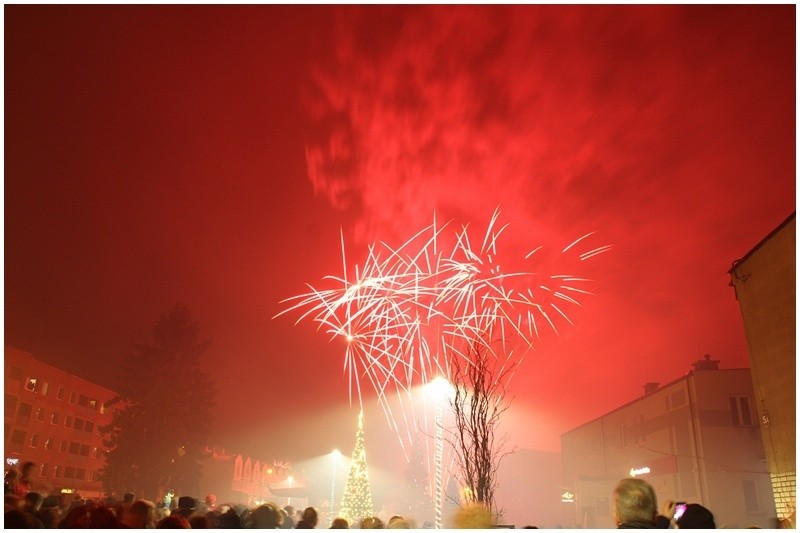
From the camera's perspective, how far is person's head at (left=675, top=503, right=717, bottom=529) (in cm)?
560

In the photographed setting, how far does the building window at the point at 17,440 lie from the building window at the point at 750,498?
6228 centimetres

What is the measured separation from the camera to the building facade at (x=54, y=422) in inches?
2274

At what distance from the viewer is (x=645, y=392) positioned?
161ft

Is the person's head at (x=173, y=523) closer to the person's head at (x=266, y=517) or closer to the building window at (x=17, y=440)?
the person's head at (x=266, y=517)

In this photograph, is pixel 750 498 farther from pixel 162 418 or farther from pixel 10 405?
pixel 10 405

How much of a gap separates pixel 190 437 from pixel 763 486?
4208 centimetres

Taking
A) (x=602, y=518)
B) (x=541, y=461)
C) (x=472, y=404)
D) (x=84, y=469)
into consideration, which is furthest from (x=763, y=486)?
(x=84, y=469)

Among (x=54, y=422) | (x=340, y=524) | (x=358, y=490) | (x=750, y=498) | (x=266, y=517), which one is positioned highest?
(x=54, y=422)

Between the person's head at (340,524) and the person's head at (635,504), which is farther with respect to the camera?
the person's head at (340,524)

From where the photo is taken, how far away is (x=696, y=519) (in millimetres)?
5617

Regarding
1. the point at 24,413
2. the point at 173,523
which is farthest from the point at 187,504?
the point at 24,413

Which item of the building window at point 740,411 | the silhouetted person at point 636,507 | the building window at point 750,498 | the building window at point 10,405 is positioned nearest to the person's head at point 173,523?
the silhouetted person at point 636,507

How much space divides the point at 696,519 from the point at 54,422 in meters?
74.0

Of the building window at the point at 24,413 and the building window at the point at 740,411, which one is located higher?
the building window at the point at 24,413
